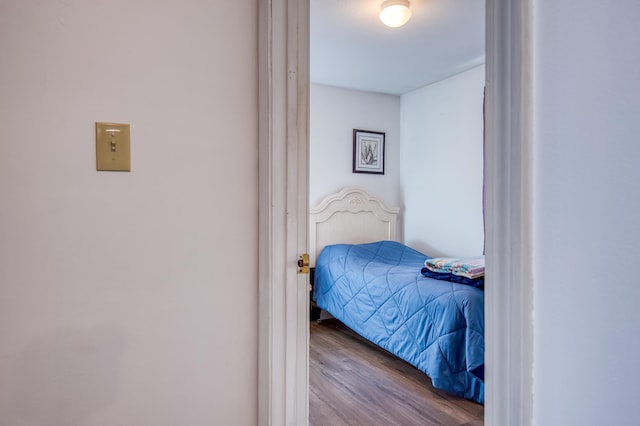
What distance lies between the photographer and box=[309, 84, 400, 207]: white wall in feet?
12.3

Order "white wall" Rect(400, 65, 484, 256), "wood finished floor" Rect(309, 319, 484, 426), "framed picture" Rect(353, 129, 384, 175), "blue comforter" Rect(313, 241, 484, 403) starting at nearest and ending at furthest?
"wood finished floor" Rect(309, 319, 484, 426) < "blue comforter" Rect(313, 241, 484, 403) < "white wall" Rect(400, 65, 484, 256) < "framed picture" Rect(353, 129, 384, 175)

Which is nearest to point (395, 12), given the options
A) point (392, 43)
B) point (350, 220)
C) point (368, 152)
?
point (392, 43)

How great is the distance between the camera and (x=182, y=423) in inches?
40.9

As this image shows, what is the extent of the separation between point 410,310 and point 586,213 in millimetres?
2146

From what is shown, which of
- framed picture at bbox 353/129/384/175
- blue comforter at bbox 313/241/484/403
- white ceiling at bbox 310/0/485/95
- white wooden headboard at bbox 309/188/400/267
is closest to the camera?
blue comforter at bbox 313/241/484/403

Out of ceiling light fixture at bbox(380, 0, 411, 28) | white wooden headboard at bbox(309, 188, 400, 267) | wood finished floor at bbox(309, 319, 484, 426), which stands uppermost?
ceiling light fixture at bbox(380, 0, 411, 28)

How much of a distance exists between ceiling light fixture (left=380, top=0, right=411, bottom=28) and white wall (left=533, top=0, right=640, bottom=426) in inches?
80.7

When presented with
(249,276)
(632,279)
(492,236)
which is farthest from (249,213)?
(632,279)

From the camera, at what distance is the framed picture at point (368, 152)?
3.93 m

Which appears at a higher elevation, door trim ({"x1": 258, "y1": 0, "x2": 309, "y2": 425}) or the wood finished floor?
door trim ({"x1": 258, "y1": 0, "x2": 309, "y2": 425})

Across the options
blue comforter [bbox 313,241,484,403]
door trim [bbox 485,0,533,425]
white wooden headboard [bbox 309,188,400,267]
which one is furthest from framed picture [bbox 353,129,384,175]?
door trim [bbox 485,0,533,425]

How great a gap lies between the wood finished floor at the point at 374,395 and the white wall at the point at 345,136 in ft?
4.92

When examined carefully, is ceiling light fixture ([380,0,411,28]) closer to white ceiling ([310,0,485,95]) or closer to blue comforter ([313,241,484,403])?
white ceiling ([310,0,485,95])

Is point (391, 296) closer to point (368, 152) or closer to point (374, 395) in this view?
point (374, 395)
